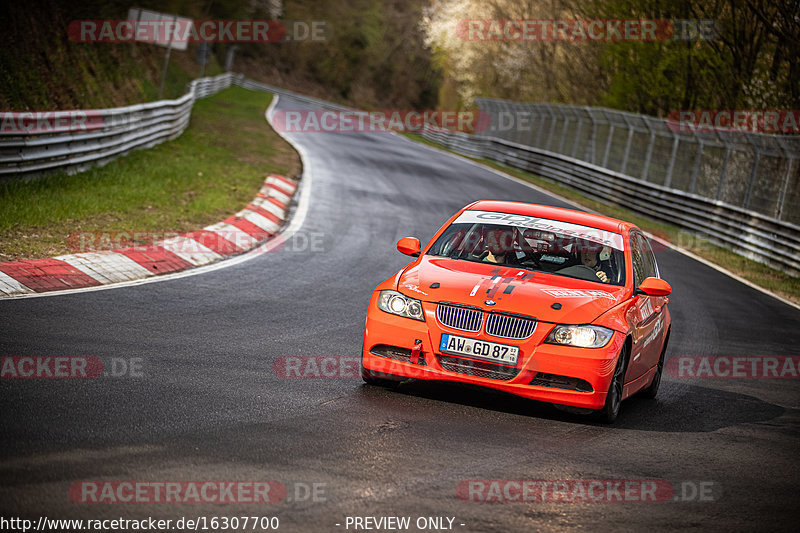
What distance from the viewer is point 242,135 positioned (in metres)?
30.8

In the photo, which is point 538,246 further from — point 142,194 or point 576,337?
point 142,194

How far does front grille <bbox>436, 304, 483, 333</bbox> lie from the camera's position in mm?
6824

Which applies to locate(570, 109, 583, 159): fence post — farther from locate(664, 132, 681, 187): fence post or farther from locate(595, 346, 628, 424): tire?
locate(595, 346, 628, 424): tire

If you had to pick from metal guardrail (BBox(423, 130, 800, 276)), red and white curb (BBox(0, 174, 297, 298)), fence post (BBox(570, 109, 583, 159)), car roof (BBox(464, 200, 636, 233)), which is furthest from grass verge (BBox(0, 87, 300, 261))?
fence post (BBox(570, 109, 583, 159))

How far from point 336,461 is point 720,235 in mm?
20777

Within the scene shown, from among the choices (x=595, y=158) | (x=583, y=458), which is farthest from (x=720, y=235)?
(x=583, y=458)

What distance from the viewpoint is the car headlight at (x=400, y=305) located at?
23.0ft

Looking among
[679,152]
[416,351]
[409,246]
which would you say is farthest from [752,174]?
[416,351]

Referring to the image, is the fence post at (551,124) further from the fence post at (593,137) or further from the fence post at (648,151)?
the fence post at (648,151)

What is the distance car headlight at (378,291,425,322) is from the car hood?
0.05 meters

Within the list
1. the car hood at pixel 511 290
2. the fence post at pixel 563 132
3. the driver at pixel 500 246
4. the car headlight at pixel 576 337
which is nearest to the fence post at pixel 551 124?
the fence post at pixel 563 132

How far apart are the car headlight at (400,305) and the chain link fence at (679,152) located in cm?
1624

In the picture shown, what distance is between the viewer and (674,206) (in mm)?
27125

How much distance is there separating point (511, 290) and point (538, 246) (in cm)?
116
